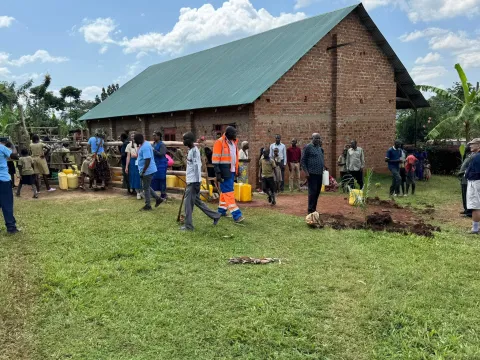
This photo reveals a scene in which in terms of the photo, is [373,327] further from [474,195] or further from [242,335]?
[474,195]

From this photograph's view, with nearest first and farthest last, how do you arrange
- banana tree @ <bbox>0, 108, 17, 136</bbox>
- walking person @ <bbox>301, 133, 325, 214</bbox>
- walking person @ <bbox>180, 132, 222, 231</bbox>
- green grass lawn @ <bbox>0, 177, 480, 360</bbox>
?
green grass lawn @ <bbox>0, 177, 480, 360</bbox>, walking person @ <bbox>180, 132, 222, 231</bbox>, walking person @ <bbox>301, 133, 325, 214</bbox>, banana tree @ <bbox>0, 108, 17, 136</bbox>

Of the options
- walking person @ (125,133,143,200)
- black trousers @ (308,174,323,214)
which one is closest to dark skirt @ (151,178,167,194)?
walking person @ (125,133,143,200)

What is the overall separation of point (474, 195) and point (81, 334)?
6.87 metres

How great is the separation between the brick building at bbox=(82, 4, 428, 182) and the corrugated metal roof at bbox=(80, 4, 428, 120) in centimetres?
6

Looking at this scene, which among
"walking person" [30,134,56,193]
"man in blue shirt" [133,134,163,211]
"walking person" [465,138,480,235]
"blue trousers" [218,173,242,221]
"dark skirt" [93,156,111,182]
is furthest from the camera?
"dark skirt" [93,156,111,182]

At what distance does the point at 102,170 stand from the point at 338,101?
8907 mm

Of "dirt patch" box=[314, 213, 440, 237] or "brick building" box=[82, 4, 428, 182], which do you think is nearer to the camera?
"dirt patch" box=[314, 213, 440, 237]

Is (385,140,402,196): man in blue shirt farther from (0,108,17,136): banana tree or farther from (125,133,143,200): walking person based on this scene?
(0,108,17,136): banana tree

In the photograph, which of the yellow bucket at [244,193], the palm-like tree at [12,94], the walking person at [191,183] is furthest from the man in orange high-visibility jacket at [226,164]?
the palm-like tree at [12,94]

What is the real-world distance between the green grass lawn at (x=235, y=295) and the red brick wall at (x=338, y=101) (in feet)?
24.4

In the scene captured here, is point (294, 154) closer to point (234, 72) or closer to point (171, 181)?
point (171, 181)

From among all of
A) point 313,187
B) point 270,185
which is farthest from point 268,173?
point 313,187

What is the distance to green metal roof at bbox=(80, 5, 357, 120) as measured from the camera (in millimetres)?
14969

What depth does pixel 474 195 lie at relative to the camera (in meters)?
7.71
